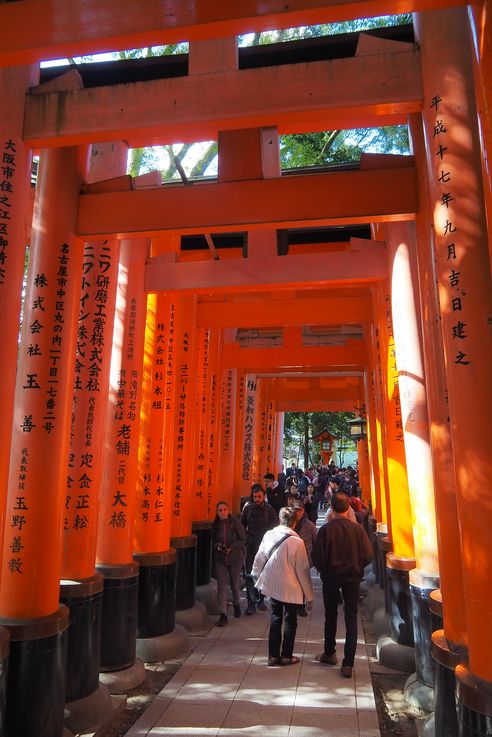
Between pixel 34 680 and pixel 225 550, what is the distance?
10.6ft

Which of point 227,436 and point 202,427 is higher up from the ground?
point 227,436

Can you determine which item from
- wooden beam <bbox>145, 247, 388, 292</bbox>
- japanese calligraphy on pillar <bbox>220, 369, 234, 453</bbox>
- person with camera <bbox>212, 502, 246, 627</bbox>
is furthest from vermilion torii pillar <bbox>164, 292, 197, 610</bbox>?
japanese calligraphy on pillar <bbox>220, 369, 234, 453</bbox>

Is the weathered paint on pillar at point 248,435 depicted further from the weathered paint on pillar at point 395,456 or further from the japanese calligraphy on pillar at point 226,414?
the weathered paint on pillar at point 395,456

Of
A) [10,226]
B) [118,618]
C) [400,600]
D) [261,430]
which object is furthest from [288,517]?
[261,430]

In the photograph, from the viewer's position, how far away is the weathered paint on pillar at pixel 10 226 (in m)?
3.52

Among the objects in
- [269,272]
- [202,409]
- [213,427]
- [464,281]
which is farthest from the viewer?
[213,427]

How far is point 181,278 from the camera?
5.69m

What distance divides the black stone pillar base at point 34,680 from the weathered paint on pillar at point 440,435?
2.43 m

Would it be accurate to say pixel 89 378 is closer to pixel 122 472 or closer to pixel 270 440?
pixel 122 472

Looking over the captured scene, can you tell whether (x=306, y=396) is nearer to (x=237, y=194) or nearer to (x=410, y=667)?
(x=410, y=667)

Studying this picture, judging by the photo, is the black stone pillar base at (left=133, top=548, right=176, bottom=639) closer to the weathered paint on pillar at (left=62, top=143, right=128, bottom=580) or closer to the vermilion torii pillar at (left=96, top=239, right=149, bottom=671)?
the vermilion torii pillar at (left=96, top=239, right=149, bottom=671)

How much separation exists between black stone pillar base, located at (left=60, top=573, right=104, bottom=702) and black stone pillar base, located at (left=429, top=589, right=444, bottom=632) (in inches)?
96.6

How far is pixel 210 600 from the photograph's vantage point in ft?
24.0

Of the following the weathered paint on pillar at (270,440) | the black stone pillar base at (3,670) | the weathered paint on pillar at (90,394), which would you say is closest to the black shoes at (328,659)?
the weathered paint on pillar at (90,394)
